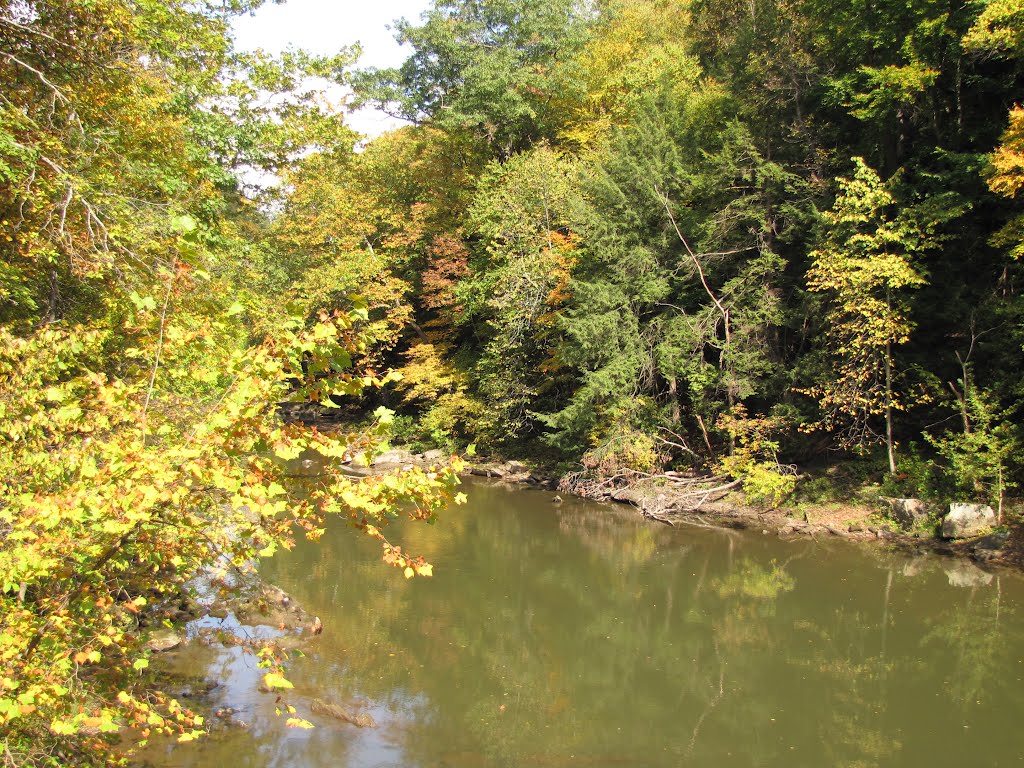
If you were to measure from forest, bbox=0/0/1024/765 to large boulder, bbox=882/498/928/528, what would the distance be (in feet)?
1.87

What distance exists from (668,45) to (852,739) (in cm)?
2328

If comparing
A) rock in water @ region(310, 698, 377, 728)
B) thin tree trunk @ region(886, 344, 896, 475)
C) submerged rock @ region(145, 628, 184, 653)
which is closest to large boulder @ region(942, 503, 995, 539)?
thin tree trunk @ region(886, 344, 896, 475)

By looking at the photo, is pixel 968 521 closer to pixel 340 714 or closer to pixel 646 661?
pixel 646 661

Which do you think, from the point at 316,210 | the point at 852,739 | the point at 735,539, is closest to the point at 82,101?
the point at 852,739

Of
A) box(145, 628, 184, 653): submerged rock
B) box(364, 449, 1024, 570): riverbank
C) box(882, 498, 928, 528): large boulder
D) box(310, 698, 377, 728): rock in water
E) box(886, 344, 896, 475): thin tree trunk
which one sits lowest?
box(310, 698, 377, 728): rock in water

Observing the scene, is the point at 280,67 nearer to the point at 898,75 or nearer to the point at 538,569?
the point at 538,569

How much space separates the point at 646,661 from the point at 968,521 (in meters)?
7.02

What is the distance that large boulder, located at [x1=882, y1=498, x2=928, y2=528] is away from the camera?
13.2m

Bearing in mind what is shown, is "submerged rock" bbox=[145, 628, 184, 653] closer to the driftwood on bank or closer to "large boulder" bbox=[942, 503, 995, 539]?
the driftwood on bank

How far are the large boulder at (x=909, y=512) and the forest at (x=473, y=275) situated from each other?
22.5 inches

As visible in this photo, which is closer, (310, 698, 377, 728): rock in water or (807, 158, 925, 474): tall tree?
(310, 698, 377, 728): rock in water

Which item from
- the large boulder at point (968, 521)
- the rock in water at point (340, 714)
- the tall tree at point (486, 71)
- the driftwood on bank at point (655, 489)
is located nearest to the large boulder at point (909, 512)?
the large boulder at point (968, 521)

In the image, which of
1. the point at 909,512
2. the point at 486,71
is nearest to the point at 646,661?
the point at 909,512

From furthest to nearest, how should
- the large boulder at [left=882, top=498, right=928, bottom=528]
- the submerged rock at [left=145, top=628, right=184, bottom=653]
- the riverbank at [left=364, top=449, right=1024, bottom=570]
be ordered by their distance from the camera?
the large boulder at [left=882, top=498, right=928, bottom=528] → the riverbank at [left=364, top=449, right=1024, bottom=570] → the submerged rock at [left=145, top=628, right=184, bottom=653]
